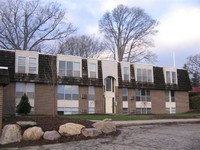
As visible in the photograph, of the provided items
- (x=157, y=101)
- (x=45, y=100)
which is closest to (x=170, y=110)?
(x=157, y=101)

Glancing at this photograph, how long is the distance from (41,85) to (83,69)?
5.43 m

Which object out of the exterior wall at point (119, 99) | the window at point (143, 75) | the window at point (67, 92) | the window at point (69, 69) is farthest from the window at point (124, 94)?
the window at point (69, 69)

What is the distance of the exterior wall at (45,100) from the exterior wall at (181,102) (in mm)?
18773

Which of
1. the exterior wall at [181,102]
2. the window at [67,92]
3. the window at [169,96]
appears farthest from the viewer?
the exterior wall at [181,102]

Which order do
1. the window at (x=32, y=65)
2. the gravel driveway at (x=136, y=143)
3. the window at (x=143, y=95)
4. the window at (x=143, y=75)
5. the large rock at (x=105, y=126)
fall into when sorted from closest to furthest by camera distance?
the gravel driveway at (x=136, y=143) < the large rock at (x=105, y=126) < the window at (x=32, y=65) < the window at (x=143, y=95) < the window at (x=143, y=75)

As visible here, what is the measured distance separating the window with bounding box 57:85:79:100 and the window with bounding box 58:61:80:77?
141 cm

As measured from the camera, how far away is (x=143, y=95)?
4516 cm

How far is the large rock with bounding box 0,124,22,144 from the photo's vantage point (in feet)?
45.5

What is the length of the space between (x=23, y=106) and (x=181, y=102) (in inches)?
959

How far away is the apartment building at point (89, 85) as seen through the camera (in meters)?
35.9

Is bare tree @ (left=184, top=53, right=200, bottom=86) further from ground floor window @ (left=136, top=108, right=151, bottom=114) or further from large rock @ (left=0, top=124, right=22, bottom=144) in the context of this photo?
large rock @ (left=0, top=124, right=22, bottom=144)

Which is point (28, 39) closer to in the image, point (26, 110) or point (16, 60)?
point (16, 60)

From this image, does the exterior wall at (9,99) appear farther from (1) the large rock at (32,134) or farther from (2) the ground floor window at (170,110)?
(2) the ground floor window at (170,110)

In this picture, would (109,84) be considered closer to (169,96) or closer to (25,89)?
(169,96)
